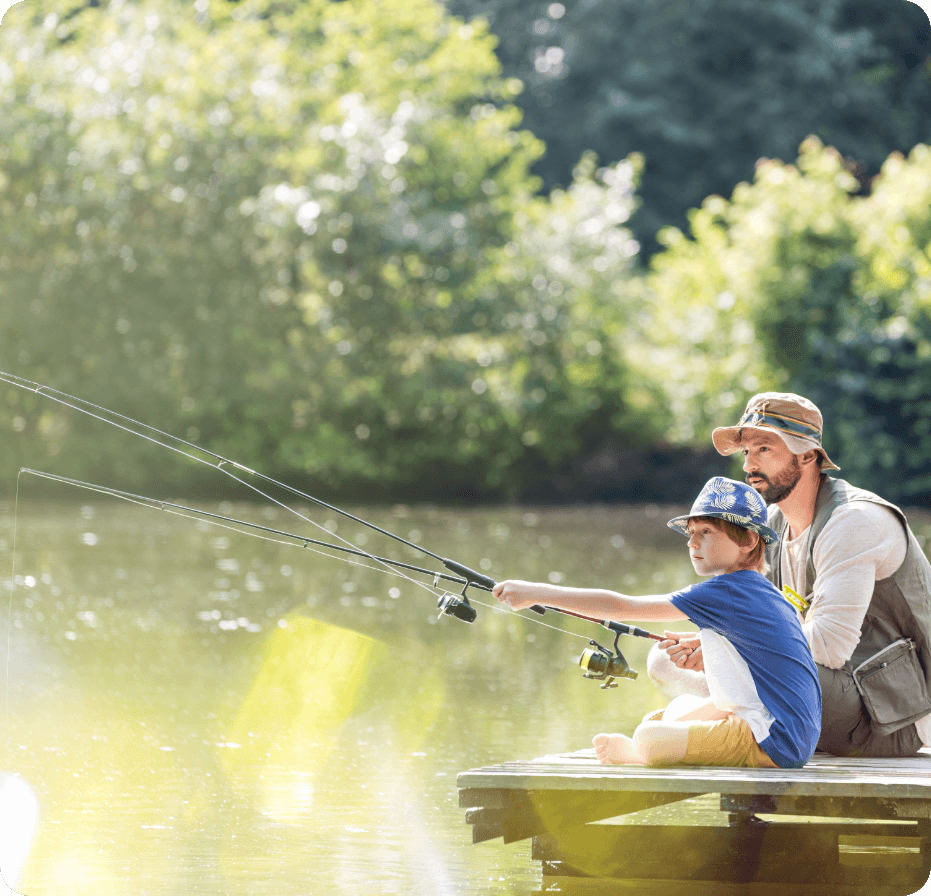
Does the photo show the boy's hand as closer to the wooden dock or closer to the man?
the wooden dock

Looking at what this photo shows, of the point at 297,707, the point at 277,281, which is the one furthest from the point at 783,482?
the point at 277,281

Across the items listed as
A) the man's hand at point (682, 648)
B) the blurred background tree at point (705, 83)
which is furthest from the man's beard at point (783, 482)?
the blurred background tree at point (705, 83)

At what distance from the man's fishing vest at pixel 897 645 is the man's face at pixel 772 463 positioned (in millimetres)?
154

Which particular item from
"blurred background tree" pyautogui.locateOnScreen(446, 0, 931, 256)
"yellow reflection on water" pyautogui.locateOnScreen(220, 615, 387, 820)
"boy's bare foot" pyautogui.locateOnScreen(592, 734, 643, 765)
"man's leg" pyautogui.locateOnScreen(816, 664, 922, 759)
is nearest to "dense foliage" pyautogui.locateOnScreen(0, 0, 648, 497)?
"blurred background tree" pyautogui.locateOnScreen(446, 0, 931, 256)

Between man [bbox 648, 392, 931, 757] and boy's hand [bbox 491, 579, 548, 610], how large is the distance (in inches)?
26.8

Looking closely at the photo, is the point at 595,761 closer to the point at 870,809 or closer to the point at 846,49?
the point at 870,809

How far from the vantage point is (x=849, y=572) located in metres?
4.33

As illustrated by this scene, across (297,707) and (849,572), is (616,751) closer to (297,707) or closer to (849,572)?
(849,572)

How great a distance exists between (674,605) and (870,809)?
679mm

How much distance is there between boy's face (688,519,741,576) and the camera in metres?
4.07

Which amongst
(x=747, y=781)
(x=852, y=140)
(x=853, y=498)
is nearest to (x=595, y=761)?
(x=747, y=781)

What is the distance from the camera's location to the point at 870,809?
3932 millimetres

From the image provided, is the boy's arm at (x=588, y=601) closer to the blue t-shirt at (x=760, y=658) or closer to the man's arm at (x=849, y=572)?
the blue t-shirt at (x=760, y=658)

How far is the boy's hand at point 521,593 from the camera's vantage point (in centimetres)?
392
